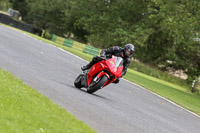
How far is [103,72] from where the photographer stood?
11.6 m

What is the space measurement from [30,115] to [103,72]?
5.35 meters

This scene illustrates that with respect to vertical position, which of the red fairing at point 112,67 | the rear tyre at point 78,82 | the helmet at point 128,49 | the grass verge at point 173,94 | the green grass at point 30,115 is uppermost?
the helmet at point 128,49

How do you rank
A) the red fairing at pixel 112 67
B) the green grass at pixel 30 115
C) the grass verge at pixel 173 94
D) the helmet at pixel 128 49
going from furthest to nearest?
1. the grass verge at pixel 173 94
2. the helmet at pixel 128 49
3. the red fairing at pixel 112 67
4. the green grass at pixel 30 115

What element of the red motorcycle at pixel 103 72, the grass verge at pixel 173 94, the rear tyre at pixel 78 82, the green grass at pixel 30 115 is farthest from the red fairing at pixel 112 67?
the grass verge at pixel 173 94

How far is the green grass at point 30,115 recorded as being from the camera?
563 centimetres

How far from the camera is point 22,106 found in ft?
22.2

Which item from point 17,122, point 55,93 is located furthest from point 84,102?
point 17,122

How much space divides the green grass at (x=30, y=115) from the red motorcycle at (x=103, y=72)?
11.1 feet

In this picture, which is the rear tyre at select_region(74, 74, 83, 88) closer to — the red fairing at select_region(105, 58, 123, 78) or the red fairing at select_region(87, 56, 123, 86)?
the red fairing at select_region(87, 56, 123, 86)

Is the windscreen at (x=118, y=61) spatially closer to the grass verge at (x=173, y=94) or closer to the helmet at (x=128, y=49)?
the helmet at (x=128, y=49)

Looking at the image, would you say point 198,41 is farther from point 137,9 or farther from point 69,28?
point 69,28

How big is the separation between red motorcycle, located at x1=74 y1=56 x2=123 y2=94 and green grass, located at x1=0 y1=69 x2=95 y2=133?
337 cm

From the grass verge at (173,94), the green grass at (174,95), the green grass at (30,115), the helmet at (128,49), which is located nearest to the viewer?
the green grass at (30,115)

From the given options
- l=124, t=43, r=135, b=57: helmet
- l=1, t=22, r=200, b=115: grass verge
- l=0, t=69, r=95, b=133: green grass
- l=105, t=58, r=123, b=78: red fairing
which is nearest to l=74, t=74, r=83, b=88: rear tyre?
l=105, t=58, r=123, b=78: red fairing
